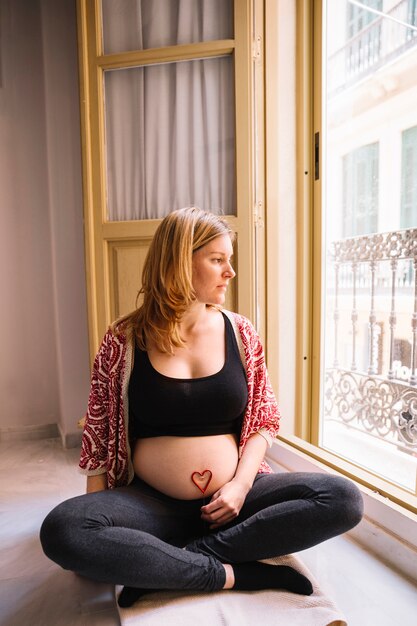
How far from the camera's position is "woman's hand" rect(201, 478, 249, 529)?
3.61ft

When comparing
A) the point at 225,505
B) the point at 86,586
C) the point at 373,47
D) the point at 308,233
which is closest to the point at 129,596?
→ the point at 86,586

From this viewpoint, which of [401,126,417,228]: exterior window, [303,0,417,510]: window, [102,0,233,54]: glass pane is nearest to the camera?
[102,0,233,54]: glass pane

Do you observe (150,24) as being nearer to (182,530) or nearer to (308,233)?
(308,233)

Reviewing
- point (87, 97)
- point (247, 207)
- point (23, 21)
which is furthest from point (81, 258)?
point (23, 21)

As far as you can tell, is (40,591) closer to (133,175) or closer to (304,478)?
(304,478)

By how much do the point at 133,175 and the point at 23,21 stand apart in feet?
3.70

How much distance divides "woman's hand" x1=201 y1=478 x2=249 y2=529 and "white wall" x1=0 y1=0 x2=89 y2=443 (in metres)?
1.45

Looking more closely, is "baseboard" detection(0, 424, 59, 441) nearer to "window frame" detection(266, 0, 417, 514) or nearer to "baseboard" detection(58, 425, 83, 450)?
"baseboard" detection(58, 425, 83, 450)

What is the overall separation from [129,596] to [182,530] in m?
0.21

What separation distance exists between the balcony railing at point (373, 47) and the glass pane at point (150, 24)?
2.28ft

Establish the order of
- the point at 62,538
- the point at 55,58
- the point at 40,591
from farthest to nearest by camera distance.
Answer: the point at 55,58
the point at 40,591
the point at 62,538

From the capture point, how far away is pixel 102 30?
2.00m

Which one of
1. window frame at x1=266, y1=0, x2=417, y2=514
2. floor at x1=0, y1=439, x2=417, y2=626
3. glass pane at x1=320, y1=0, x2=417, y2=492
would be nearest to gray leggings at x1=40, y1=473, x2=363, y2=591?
floor at x1=0, y1=439, x2=417, y2=626

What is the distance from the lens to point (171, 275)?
1193mm
